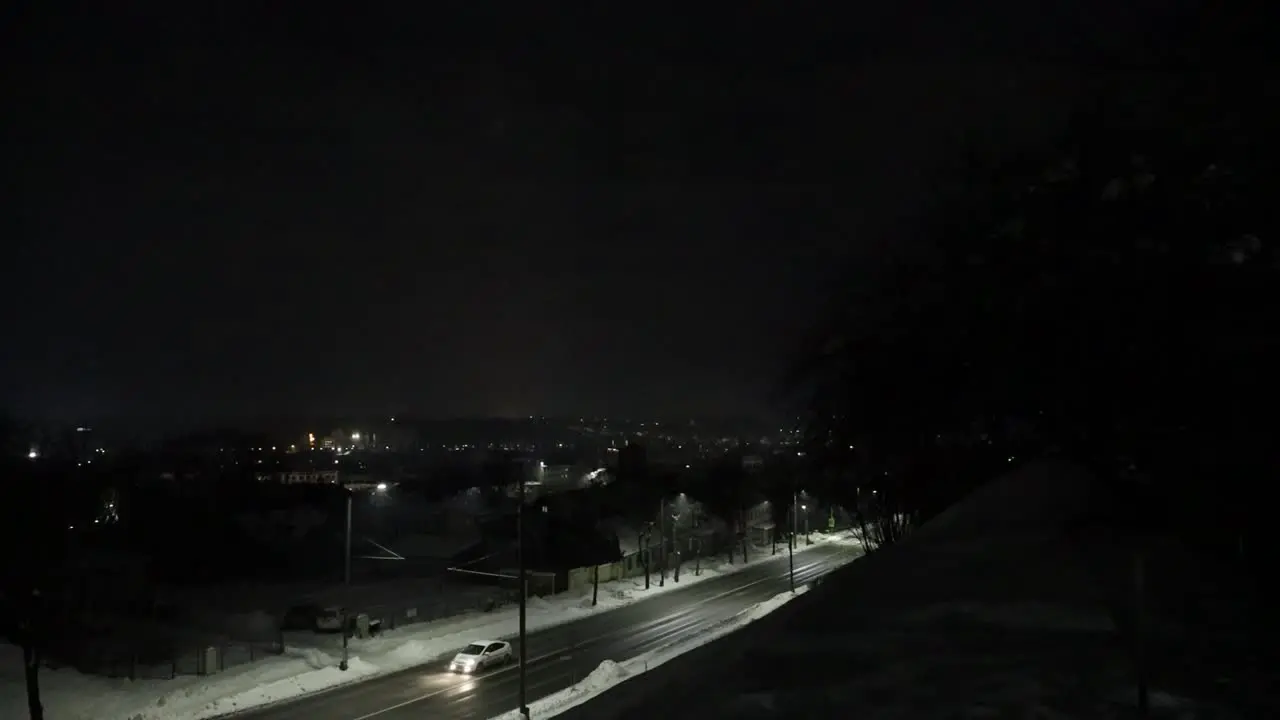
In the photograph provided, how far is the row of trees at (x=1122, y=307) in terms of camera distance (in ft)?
24.2

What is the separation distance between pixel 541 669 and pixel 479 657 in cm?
187

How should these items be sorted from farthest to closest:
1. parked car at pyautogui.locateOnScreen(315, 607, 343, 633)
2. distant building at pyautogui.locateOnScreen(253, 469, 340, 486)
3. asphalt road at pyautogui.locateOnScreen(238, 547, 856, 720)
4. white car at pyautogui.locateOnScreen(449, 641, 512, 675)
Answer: distant building at pyautogui.locateOnScreen(253, 469, 340, 486), parked car at pyautogui.locateOnScreen(315, 607, 343, 633), white car at pyautogui.locateOnScreen(449, 641, 512, 675), asphalt road at pyautogui.locateOnScreen(238, 547, 856, 720)

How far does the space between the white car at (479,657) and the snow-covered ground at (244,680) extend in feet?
7.29

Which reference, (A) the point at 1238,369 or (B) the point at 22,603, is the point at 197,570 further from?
(A) the point at 1238,369

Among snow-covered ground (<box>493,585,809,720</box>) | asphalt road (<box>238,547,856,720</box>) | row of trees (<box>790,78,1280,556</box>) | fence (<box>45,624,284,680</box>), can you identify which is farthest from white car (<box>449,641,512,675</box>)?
row of trees (<box>790,78,1280,556</box>)

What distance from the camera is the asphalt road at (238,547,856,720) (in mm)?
24133

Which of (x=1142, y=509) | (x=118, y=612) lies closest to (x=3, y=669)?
(x=118, y=612)

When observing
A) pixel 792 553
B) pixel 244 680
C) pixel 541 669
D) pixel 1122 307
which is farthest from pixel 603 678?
pixel 792 553

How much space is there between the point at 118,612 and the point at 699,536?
35.7 m

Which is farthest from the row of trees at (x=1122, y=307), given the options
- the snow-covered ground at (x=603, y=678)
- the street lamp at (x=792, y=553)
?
the street lamp at (x=792, y=553)

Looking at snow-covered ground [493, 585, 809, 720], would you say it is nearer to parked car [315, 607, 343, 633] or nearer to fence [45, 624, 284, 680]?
fence [45, 624, 284, 680]

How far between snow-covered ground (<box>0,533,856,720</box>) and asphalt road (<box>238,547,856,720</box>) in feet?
3.07

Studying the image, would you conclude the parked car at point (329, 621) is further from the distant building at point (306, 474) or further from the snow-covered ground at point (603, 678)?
the distant building at point (306, 474)

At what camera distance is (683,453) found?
127438 millimetres
